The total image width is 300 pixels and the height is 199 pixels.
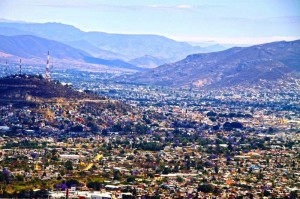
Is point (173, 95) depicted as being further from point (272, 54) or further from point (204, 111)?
point (272, 54)

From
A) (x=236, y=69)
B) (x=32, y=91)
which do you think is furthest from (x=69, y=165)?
(x=236, y=69)

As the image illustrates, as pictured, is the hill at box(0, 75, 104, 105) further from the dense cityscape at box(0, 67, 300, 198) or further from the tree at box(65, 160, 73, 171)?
the tree at box(65, 160, 73, 171)

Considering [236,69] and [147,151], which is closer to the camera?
[147,151]

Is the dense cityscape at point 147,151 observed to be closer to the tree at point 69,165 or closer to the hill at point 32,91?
the tree at point 69,165

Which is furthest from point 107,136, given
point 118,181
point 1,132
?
point 118,181

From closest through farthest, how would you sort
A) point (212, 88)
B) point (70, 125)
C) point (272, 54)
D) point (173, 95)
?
point (70, 125) → point (173, 95) → point (212, 88) → point (272, 54)

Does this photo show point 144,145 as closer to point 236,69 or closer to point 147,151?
point 147,151

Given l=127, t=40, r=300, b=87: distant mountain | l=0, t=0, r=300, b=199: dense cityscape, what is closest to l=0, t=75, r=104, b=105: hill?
l=0, t=0, r=300, b=199: dense cityscape

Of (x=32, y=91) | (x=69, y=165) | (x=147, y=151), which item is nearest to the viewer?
(x=69, y=165)

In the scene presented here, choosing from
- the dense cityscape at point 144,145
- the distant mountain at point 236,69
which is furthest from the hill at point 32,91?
the distant mountain at point 236,69
